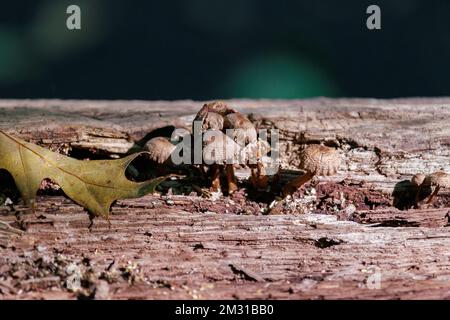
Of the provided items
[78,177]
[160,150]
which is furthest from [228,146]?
[78,177]

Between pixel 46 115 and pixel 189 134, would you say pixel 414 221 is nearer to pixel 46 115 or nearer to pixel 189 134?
pixel 189 134

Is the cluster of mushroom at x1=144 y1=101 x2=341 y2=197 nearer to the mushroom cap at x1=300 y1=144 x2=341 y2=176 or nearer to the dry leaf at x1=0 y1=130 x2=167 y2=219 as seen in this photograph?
the mushroom cap at x1=300 y1=144 x2=341 y2=176

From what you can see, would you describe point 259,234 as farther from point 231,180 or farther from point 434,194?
point 434,194

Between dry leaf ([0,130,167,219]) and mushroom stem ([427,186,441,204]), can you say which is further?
mushroom stem ([427,186,441,204])

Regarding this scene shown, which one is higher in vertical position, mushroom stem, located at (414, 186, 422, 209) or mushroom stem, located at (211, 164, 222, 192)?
mushroom stem, located at (211, 164, 222, 192)

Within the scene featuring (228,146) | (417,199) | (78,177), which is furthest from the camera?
(417,199)

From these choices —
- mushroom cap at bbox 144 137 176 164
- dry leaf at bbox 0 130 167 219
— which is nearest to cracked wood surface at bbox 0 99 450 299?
dry leaf at bbox 0 130 167 219

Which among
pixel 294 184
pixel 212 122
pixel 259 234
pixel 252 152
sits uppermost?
pixel 212 122
